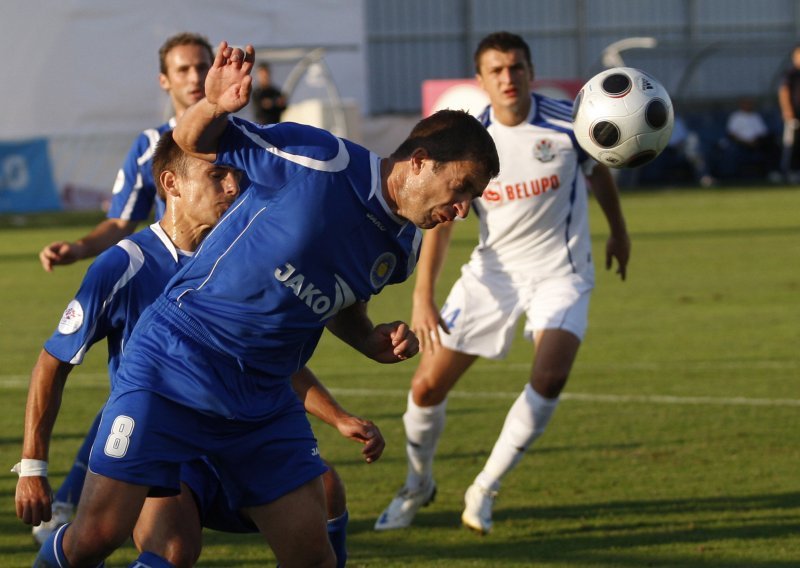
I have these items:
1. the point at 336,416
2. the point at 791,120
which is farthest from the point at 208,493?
the point at 791,120

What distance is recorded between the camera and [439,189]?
12.7 ft

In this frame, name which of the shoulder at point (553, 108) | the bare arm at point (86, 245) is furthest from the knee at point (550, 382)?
the bare arm at point (86, 245)

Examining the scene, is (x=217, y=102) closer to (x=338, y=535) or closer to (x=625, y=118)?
(x=338, y=535)

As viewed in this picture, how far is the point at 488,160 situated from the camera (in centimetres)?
389

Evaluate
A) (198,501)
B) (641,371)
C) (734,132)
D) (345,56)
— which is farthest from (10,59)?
(198,501)

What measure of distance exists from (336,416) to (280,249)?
80 centimetres

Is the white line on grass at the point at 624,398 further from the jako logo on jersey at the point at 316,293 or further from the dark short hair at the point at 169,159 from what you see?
the jako logo on jersey at the point at 316,293

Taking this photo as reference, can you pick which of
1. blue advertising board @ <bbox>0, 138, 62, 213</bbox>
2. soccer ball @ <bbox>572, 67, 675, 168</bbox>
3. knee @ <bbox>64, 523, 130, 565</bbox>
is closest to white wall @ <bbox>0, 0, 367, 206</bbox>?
blue advertising board @ <bbox>0, 138, 62, 213</bbox>

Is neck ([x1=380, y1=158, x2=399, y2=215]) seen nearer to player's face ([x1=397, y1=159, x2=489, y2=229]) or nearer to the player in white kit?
player's face ([x1=397, y1=159, x2=489, y2=229])

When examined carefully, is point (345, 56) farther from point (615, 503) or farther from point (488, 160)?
point (488, 160)

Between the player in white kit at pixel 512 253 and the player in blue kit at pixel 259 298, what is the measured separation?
220cm

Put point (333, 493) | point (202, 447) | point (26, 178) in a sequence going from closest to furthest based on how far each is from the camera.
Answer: point (202, 447) < point (333, 493) < point (26, 178)

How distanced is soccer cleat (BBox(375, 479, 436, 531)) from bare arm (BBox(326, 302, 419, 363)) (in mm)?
1832

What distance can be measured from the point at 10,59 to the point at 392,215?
26.1m
